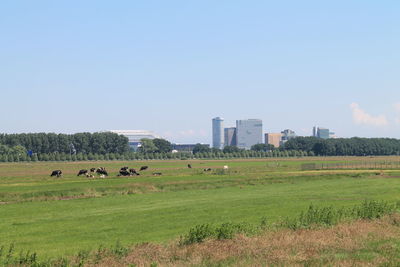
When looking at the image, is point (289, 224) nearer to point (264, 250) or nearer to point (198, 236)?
point (198, 236)

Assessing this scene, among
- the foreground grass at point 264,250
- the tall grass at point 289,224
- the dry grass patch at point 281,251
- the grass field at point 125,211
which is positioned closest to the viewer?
the dry grass patch at point 281,251

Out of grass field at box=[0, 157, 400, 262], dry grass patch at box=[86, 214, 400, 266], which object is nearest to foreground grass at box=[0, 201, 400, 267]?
dry grass patch at box=[86, 214, 400, 266]

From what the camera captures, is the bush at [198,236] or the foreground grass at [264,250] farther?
the bush at [198,236]

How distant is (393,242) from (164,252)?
29.4ft

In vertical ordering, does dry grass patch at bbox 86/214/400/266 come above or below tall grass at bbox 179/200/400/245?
below

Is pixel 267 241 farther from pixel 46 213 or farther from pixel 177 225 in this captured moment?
pixel 46 213

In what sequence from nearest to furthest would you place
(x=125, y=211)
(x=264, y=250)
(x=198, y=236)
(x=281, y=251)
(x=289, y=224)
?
(x=281, y=251) < (x=264, y=250) < (x=198, y=236) < (x=289, y=224) < (x=125, y=211)

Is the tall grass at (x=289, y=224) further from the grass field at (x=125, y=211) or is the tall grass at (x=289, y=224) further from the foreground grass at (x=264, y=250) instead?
the grass field at (x=125, y=211)

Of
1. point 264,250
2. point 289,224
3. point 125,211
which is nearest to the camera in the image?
point 264,250

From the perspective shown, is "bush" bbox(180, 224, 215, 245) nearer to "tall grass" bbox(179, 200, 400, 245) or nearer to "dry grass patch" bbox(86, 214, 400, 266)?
"tall grass" bbox(179, 200, 400, 245)

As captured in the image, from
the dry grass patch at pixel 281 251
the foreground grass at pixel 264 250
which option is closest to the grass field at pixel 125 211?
the foreground grass at pixel 264 250

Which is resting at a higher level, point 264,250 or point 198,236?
point 198,236

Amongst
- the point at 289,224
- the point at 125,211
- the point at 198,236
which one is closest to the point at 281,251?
the point at 198,236

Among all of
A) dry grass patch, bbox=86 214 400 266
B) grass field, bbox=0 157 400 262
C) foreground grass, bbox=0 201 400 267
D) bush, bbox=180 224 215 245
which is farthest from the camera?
grass field, bbox=0 157 400 262
